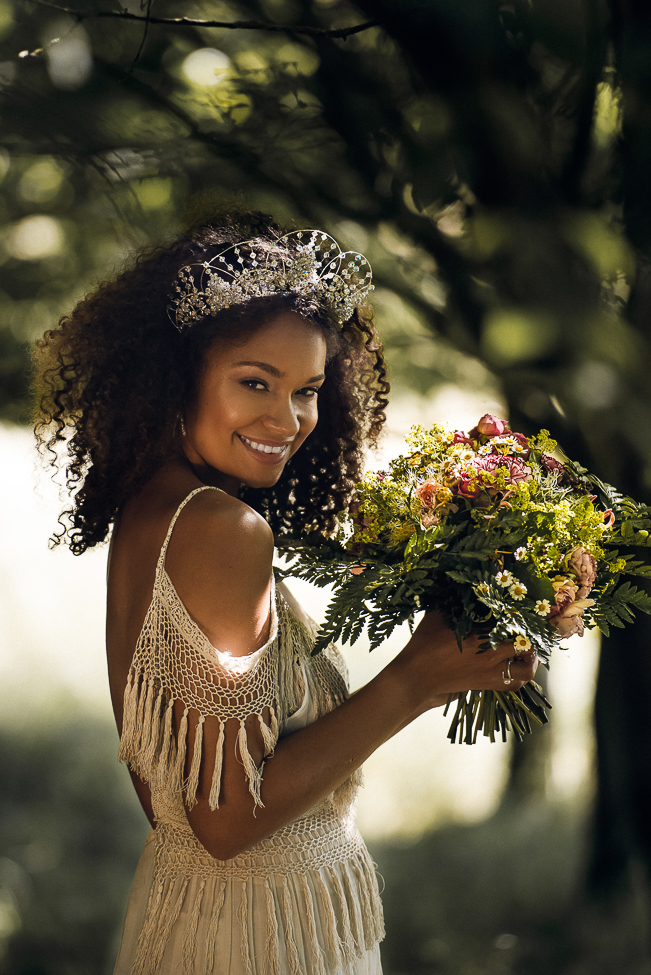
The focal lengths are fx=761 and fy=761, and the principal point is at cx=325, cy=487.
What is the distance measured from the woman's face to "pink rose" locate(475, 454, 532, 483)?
331mm

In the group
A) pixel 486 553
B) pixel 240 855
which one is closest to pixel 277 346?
pixel 486 553

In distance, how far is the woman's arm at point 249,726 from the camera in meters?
1.08

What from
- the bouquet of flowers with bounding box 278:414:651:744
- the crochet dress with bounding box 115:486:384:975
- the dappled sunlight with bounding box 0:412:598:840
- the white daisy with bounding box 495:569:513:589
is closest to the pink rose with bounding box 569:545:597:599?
the bouquet of flowers with bounding box 278:414:651:744

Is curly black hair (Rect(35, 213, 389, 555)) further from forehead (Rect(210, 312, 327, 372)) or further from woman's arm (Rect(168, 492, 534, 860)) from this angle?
woman's arm (Rect(168, 492, 534, 860))

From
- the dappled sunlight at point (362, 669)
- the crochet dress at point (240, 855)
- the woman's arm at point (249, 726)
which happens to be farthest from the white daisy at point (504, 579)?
the dappled sunlight at point (362, 669)

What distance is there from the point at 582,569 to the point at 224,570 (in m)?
0.59

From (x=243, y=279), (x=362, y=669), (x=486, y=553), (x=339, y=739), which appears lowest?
(x=362, y=669)

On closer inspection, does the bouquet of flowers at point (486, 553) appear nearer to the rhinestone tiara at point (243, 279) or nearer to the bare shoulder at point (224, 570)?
the bare shoulder at point (224, 570)

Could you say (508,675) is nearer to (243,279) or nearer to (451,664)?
(451,664)

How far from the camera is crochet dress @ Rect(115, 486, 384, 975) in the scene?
1.10 metres

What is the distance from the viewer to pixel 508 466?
1.29 meters

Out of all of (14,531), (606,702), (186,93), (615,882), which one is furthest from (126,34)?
(615,882)

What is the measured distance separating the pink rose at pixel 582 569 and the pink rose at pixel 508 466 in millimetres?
149

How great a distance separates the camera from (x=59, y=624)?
3.41m
